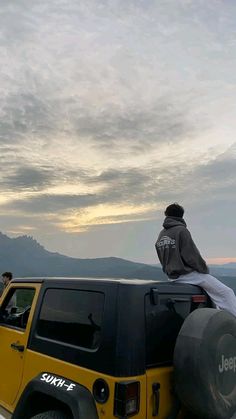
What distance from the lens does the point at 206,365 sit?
2.76 metres

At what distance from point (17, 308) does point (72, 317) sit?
114 centimetres

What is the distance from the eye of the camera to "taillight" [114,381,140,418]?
2.61m

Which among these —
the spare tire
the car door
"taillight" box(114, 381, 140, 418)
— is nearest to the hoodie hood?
the spare tire

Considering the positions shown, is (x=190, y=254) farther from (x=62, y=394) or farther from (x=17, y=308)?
(x=17, y=308)

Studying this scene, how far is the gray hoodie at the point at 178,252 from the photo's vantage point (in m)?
3.83

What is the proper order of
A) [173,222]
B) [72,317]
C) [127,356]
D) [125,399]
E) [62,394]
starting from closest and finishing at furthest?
[125,399] < [127,356] < [62,394] < [72,317] < [173,222]

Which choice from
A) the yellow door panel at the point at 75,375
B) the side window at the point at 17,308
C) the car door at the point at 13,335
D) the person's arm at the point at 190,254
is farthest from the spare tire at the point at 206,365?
the side window at the point at 17,308

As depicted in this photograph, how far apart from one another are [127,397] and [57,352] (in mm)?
806

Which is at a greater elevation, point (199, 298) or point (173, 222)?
point (173, 222)

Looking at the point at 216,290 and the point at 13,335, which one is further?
the point at 13,335

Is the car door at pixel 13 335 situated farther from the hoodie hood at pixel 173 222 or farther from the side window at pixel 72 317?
the hoodie hood at pixel 173 222

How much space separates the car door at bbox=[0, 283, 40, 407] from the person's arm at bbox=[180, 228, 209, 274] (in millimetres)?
1400

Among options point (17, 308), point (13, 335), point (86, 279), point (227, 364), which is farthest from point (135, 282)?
point (17, 308)

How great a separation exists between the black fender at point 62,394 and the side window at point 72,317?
0.92 feet
